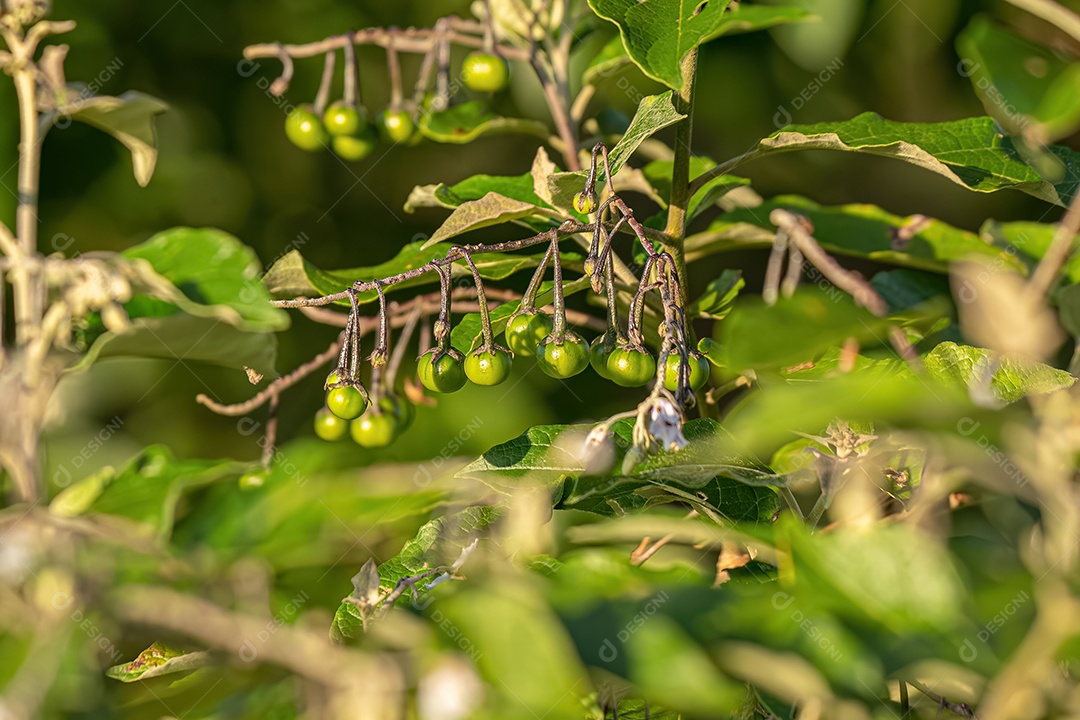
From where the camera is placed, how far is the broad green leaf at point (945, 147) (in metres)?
0.94

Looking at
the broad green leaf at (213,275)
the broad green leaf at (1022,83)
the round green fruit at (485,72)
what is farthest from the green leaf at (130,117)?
the broad green leaf at (1022,83)

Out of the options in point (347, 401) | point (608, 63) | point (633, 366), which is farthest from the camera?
point (608, 63)

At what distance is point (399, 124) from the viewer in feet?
5.11

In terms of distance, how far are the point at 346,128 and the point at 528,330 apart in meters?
0.77

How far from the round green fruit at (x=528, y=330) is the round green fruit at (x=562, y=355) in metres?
0.04

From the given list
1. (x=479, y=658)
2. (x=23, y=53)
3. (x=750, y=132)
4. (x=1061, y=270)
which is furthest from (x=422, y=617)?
(x=750, y=132)

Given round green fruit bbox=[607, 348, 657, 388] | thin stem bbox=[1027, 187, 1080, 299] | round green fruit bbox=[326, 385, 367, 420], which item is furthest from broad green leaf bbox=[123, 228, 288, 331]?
thin stem bbox=[1027, 187, 1080, 299]

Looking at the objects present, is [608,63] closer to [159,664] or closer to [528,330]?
[528,330]

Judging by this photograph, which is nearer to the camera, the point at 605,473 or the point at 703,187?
the point at 605,473

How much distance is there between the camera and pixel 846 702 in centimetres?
58

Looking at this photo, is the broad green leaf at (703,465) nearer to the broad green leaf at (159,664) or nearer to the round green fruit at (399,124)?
the broad green leaf at (159,664)

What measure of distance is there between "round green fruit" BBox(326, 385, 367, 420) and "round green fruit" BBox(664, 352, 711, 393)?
1.11ft

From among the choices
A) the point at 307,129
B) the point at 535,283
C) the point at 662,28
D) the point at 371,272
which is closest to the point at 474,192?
the point at 371,272

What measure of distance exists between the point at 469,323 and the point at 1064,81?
96 centimetres
